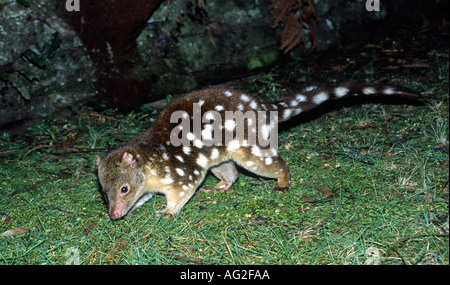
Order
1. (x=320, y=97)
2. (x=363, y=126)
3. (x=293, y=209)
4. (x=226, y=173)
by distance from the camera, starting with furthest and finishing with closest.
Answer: (x=363, y=126), (x=226, y=173), (x=320, y=97), (x=293, y=209)

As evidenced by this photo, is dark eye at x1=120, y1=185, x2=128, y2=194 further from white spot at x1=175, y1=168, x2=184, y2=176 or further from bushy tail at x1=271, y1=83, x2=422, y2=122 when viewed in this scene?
bushy tail at x1=271, y1=83, x2=422, y2=122

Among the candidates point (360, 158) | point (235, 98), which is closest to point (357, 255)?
point (360, 158)

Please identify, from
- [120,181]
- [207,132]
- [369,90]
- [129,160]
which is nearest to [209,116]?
[207,132]

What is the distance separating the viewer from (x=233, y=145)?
11.2 feet

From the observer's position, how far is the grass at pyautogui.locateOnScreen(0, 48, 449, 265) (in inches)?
98.7

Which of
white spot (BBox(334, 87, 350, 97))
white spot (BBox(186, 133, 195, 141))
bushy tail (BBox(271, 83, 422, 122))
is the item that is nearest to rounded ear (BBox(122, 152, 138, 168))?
white spot (BBox(186, 133, 195, 141))

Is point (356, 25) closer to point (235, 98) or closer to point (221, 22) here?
point (221, 22)

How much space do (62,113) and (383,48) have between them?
5.28 m

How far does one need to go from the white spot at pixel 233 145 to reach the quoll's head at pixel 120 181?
32.1 inches

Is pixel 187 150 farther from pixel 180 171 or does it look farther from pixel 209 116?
pixel 209 116

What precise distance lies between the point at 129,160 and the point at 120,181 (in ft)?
0.63

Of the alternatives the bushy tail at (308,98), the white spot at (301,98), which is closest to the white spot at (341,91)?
the bushy tail at (308,98)

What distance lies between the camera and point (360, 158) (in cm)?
353

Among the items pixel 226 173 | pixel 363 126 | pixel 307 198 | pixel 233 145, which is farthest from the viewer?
pixel 363 126
